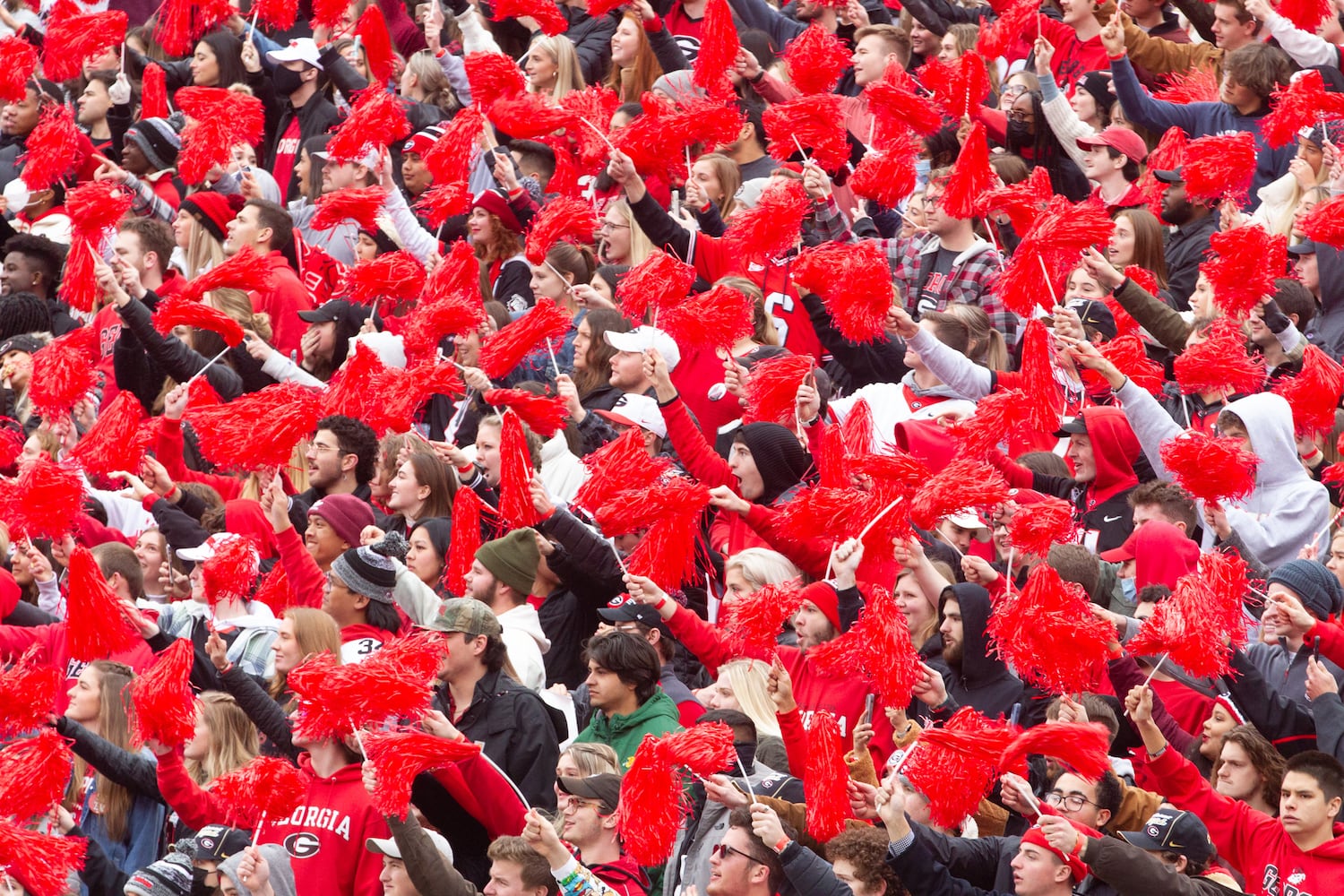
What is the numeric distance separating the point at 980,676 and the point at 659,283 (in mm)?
2864

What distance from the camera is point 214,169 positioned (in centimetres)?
1388

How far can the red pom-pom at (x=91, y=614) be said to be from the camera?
30.7ft

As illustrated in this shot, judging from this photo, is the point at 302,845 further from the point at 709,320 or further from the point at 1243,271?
the point at 1243,271

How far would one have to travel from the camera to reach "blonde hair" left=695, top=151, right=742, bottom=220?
39.9 feet

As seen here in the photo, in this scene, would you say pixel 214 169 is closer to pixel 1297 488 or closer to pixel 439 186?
pixel 439 186

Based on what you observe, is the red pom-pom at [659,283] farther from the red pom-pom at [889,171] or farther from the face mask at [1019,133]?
the face mask at [1019,133]

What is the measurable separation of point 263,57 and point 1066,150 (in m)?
5.34

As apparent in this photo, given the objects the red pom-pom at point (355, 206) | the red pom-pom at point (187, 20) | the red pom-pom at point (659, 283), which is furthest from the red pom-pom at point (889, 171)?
the red pom-pom at point (187, 20)

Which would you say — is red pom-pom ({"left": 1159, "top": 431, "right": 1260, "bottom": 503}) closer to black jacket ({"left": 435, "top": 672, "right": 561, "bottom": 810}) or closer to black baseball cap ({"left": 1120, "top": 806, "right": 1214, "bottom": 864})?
black baseball cap ({"left": 1120, "top": 806, "right": 1214, "bottom": 864})

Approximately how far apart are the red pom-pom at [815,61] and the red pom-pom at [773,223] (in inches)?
60.9

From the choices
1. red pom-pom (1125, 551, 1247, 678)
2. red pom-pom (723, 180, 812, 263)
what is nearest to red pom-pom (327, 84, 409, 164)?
red pom-pom (723, 180, 812, 263)

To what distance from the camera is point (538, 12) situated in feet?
45.1

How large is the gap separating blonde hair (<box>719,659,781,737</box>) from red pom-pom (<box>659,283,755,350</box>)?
2219mm

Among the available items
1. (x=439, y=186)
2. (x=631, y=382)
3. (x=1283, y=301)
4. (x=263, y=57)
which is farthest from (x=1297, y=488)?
(x=263, y=57)
